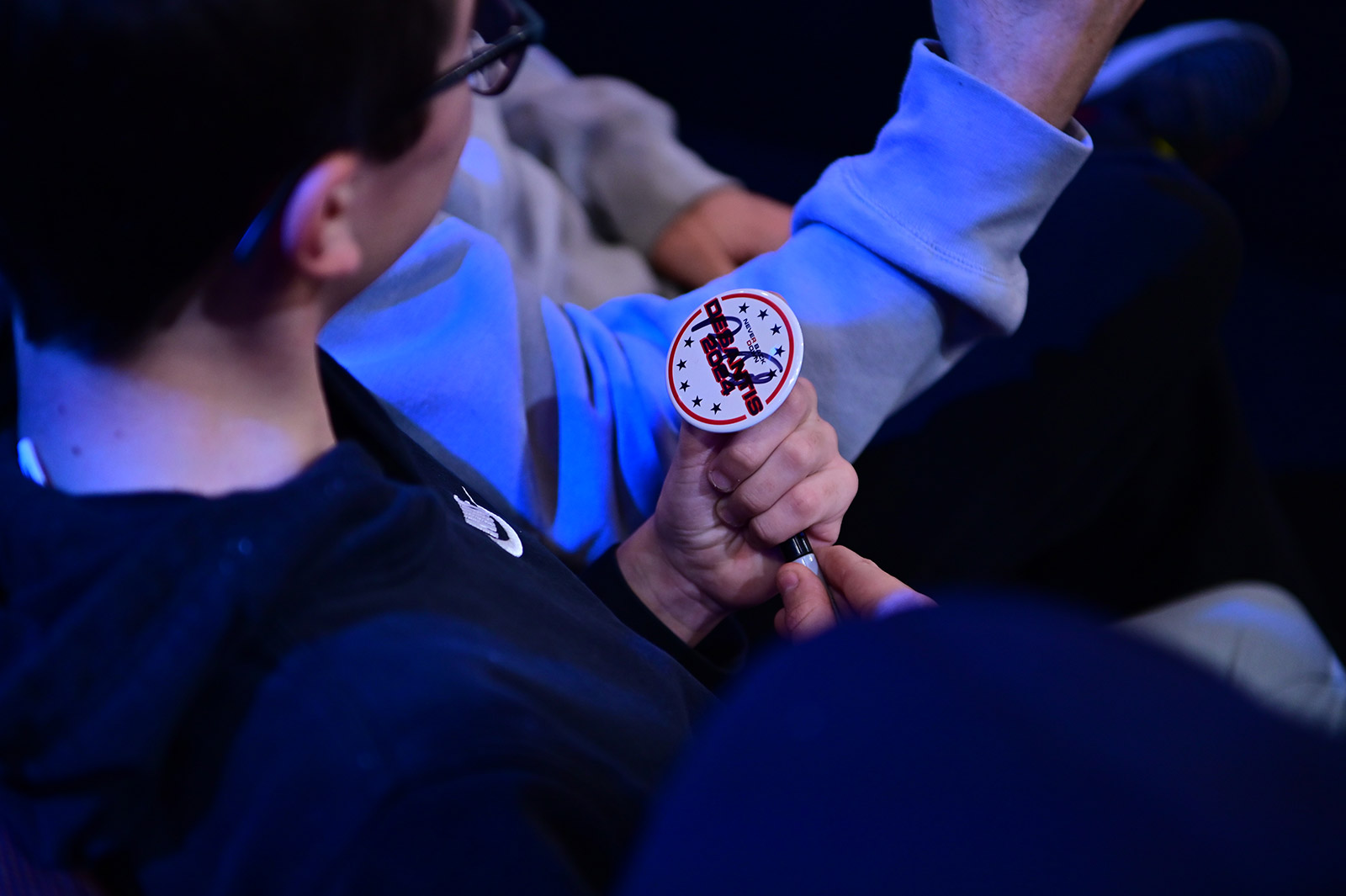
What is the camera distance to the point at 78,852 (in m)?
0.35

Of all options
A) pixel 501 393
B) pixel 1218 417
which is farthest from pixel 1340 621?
pixel 501 393

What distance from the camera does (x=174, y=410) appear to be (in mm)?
401

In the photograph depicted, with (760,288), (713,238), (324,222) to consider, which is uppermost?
(324,222)

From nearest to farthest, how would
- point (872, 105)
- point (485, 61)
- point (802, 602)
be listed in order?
point (485, 61)
point (802, 602)
point (872, 105)

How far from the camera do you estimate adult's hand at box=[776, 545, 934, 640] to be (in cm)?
55

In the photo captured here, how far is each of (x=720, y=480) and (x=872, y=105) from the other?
3.72 feet

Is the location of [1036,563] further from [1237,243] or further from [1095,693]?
[1095,693]

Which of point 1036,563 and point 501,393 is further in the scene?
point 1036,563

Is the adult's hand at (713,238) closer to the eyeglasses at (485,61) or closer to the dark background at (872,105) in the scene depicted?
the dark background at (872,105)

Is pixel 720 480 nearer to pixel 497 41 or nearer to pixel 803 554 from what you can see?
pixel 803 554

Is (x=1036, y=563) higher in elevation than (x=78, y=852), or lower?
lower

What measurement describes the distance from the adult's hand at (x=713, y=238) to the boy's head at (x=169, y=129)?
0.69 metres

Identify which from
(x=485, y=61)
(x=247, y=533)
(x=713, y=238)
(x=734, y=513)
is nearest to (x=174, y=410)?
(x=247, y=533)

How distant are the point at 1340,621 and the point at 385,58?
4.25ft
